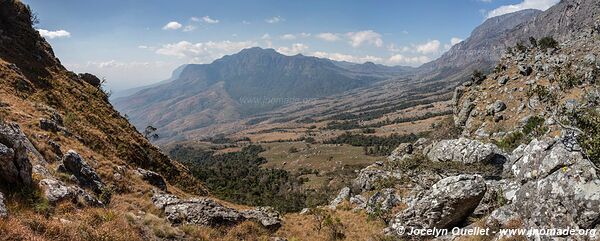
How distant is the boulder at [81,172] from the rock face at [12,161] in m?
6.82

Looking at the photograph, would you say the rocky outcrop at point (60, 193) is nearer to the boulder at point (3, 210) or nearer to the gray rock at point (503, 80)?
the boulder at point (3, 210)

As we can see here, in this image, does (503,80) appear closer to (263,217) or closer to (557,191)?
(263,217)

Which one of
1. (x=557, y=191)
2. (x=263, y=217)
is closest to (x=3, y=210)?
(x=263, y=217)

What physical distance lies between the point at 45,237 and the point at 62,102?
4154 centimetres

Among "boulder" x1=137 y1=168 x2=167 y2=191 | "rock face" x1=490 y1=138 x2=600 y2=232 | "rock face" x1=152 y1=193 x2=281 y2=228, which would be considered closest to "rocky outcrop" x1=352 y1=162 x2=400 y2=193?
"rock face" x1=152 y1=193 x2=281 y2=228

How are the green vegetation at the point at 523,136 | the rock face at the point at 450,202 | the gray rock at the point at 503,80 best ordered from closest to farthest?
1. the rock face at the point at 450,202
2. the green vegetation at the point at 523,136
3. the gray rock at the point at 503,80

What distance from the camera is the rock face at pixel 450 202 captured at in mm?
20891

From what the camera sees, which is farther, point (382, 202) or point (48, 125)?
point (382, 202)

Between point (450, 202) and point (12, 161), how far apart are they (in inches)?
842

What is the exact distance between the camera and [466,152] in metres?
39.5

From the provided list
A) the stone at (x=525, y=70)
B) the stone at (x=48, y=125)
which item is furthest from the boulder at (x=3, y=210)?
the stone at (x=525, y=70)

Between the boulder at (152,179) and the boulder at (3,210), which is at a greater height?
the boulder at (3,210)

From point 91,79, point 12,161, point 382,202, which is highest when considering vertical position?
point 91,79

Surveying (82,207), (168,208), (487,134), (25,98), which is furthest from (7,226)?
(487,134)
